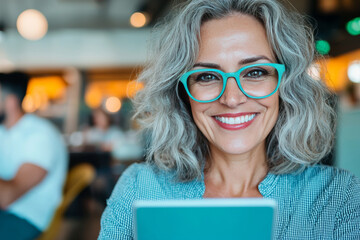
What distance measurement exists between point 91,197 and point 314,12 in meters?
4.14

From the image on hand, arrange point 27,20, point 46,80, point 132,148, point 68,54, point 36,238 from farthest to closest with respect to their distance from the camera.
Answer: point 46,80
point 68,54
point 132,148
point 27,20
point 36,238

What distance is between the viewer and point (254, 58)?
119 cm

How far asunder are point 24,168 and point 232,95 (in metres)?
1.72

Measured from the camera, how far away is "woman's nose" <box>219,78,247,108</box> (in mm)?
1157

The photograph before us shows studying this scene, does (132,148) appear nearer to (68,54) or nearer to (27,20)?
(27,20)

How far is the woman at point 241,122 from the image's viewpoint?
118 centimetres

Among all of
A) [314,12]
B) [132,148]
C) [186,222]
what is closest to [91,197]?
[132,148]

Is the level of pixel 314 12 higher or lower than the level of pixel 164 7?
lower

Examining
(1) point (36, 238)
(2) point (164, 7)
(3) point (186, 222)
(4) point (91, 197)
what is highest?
(2) point (164, 7)

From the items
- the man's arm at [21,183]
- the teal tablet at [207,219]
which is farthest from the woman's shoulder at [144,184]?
the man's arm at [21,183]

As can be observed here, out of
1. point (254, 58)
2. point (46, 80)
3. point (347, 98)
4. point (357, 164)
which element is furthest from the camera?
point (46, 80)

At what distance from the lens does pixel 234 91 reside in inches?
45.8

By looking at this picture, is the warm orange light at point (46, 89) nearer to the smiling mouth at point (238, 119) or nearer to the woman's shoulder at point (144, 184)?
the woman's shoulder at point (144, 184)

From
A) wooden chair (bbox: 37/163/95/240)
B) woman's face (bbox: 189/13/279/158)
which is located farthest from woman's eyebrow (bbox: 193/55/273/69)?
wooden chair (bbox: 37/163/95/240)
